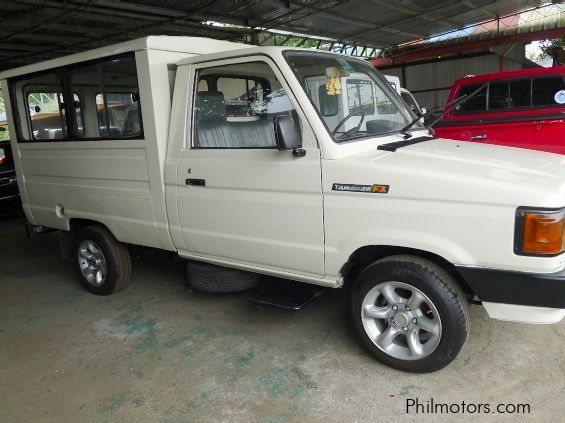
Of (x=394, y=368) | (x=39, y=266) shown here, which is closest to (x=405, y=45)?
(x=39, y=266)

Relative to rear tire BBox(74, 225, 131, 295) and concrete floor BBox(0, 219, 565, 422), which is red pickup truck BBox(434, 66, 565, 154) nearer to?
concrete floor BBox(0, 219, 565, 422)

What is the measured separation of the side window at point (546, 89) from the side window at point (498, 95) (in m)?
0.35

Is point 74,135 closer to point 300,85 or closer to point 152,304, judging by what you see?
point 152,304

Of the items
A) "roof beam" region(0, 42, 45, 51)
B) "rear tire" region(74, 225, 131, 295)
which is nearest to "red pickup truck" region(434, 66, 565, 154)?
"rear tire" region(74, 225, 131, 295)

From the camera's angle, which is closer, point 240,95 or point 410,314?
point 410,314

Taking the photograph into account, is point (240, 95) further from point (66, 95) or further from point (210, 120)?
point (66, 95)

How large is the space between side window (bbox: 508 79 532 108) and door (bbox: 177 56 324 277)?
15.3 ft

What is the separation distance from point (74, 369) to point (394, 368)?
221 cm

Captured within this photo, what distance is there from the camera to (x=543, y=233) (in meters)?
2.30

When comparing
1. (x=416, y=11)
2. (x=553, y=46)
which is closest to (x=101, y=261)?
(x=416, y=11)

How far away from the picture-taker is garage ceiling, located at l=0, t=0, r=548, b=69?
8.35m

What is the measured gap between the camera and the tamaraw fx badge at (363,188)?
2.67 meters

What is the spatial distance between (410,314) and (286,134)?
1329 millimetres

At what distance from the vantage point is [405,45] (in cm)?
1561
